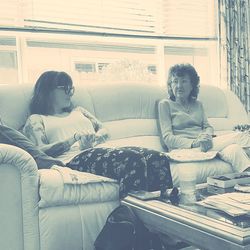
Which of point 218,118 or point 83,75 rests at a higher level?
point 83,75

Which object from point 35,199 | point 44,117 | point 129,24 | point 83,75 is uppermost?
point 129,24

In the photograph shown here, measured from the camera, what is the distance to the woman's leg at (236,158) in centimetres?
256

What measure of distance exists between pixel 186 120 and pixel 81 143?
890mm

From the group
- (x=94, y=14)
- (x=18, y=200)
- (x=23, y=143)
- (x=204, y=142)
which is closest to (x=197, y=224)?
(x=18, y=200)

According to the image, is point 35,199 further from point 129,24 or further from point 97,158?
point 129,24

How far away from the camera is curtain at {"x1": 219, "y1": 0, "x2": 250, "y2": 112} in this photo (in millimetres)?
4012

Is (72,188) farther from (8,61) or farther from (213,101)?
(213,101)

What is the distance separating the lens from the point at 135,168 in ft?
6.34

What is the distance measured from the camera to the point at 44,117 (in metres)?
2.54

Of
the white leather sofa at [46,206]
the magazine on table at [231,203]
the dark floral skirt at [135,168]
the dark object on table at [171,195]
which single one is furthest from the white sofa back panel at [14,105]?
the magazine on table at [231,203]

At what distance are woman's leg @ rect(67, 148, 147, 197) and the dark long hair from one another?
1.97 feet

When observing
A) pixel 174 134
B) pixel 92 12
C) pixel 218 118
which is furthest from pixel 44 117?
pixel 218 118

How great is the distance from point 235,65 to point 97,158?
2.40m

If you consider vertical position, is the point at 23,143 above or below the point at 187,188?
above
